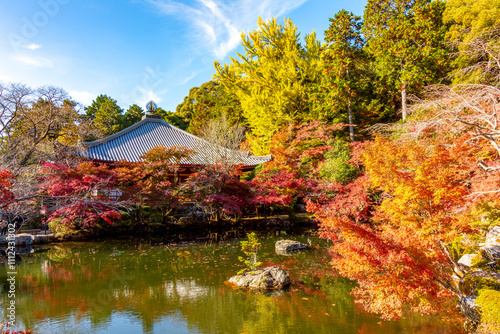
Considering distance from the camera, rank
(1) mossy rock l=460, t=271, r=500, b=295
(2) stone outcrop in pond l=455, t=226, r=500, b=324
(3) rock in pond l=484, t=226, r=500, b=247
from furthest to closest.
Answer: (3) rock in pond l=484, t=226, r=500, b=247, (1) mossy rock l=460, t=271, r=500, b=295, (2) stone outcrop in pond l=455, t=226, r=500, b=324

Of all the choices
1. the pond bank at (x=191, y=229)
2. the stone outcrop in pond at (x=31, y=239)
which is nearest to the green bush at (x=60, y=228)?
the pond bank at (x=191, y=229)

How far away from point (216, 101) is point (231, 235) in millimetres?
15689

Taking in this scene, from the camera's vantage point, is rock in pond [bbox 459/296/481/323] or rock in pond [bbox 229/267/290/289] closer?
rock in pond [bbox 459/296/481/323]

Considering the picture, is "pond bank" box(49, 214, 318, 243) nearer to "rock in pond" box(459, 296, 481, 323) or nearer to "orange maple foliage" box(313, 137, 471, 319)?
"orange maple foliage" box(313, 137, 471, 319)

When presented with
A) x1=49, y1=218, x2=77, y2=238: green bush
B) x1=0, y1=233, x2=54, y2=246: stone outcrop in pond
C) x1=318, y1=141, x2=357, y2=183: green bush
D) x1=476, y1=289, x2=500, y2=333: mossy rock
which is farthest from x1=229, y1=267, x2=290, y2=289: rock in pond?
x1=0, y1=233, x2=54, y2=246: stone outcrop in pond

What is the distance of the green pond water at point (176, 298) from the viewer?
14.8 ft

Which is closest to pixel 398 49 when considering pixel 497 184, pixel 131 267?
pixel 497 184

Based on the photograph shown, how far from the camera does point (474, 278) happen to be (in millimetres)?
4543

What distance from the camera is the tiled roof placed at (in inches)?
565

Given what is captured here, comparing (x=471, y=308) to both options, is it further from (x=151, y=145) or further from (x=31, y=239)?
(x=151, y=145)

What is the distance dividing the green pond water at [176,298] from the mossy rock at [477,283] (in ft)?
2.43

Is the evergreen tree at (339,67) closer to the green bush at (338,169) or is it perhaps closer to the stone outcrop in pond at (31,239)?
the green bush at (338,169)

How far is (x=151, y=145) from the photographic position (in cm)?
1597

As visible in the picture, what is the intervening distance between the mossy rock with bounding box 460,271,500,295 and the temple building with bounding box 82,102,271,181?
35.4 feet
